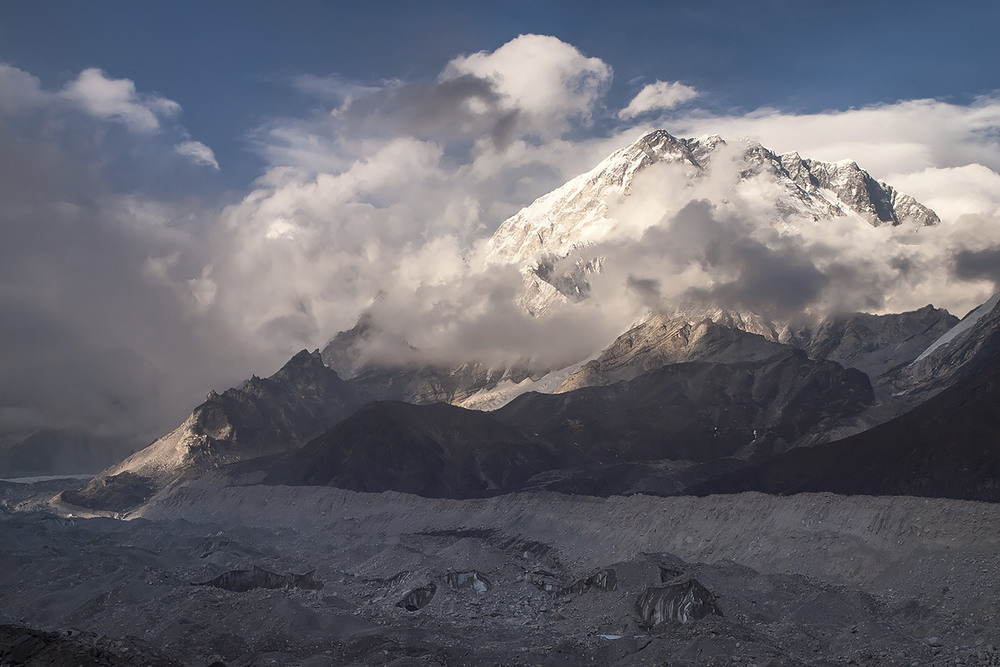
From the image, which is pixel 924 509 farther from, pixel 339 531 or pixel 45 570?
pixel 339 531

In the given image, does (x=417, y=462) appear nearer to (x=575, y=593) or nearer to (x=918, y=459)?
(x=918, y=459)

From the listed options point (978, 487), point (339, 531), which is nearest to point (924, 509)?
point (978, 487)

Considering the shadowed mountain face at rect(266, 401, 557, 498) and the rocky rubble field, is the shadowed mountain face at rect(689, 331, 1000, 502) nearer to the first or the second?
the rocky rubble field

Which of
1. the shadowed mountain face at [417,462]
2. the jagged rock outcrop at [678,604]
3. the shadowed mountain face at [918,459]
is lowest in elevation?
the jagged rock outcrop at [678,604]

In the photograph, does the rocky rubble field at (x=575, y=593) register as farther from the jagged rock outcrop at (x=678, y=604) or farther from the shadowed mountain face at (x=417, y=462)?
the shadowed mountain face at (x=417, y=462)

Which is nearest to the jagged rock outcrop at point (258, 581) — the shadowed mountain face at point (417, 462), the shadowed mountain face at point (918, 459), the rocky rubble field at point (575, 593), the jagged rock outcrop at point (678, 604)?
the rocky rubble field at point (575, 593)

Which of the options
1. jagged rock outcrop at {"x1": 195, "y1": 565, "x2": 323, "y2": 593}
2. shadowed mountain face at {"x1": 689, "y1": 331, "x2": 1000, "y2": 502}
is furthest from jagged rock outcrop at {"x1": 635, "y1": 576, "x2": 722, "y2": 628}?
jagged rock outcrop at {"x1": 195, "y1": 565, "x2": 323, "y2": 593}
